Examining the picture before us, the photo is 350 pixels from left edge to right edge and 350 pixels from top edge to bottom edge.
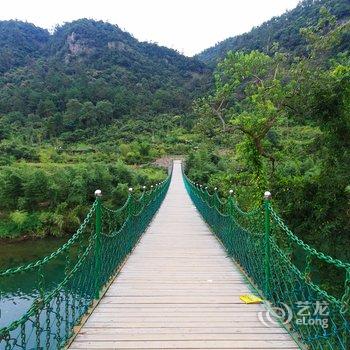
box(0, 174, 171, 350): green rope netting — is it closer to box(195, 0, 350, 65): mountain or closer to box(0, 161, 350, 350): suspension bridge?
box(0, 161, 350, 350): suspension bridge

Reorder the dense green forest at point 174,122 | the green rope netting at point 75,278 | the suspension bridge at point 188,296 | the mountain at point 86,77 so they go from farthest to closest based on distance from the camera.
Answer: the mountain at point 86,77, the dense green forest at point 174,122, the suspension bridge at point 188,296, the green rope netting at point 75,278

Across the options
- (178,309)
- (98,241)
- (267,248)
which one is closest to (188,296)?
(178,309)

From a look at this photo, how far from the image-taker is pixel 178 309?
3.46 metres

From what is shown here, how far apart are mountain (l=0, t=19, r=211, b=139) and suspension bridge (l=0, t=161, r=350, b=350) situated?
4243 centimetres

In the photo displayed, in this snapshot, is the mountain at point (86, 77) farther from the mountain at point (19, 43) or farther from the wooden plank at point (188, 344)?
the wooden plank at point (188, 344)

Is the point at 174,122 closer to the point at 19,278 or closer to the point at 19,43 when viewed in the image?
the point at 19,278

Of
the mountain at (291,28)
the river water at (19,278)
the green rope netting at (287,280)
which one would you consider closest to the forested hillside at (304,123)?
the green rope netting at (287,280)

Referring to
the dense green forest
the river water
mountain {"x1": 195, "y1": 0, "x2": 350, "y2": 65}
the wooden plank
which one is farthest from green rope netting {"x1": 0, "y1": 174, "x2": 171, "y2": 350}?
mountain {"x1": 195, "y1": 0, "x2": 350, "y2": 65}

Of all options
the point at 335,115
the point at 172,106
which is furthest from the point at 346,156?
the point at 172,106

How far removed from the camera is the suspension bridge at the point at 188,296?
2.72 metres

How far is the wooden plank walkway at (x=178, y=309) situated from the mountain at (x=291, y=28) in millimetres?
24283

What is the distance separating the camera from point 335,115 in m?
8.77

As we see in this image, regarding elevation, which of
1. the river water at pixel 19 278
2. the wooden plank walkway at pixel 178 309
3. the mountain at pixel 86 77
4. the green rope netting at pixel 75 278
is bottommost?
the river water at pixel 19 278

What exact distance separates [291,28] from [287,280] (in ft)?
163
